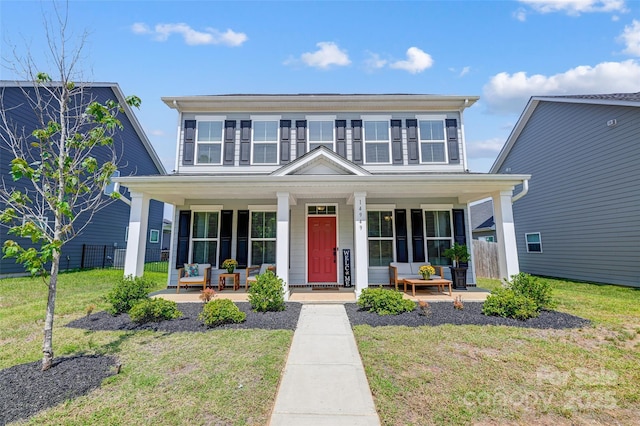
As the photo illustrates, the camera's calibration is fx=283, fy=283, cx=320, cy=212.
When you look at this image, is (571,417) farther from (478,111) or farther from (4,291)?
(4,291)

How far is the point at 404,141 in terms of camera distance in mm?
9453

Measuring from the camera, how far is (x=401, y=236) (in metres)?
9.09

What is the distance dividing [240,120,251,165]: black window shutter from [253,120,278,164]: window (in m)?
0.16

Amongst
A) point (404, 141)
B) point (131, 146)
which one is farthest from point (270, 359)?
point (131, 146)

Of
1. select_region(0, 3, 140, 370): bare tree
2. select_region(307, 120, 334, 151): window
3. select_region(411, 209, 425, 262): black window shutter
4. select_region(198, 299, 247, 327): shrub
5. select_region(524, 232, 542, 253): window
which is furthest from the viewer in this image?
select_region(524, 232, 542, 253): window

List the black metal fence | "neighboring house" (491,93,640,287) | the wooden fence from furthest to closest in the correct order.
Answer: the black metal fence, the wooden fence, "neighboring house" (491,93,640,287)

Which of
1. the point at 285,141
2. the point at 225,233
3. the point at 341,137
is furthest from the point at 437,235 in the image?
the point at 225,233

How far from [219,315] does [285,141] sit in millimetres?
6061

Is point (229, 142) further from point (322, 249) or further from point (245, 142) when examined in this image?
point (322, 249)

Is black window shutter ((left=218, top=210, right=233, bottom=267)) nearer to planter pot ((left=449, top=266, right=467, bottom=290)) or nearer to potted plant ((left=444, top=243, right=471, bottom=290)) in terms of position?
potted plant ((left=444, top=243, right=471, bottom=290))

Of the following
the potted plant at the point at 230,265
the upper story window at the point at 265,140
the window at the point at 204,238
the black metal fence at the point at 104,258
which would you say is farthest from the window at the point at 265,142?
the black metal fence at the point at 104,258

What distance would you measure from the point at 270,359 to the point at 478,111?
10170 mm

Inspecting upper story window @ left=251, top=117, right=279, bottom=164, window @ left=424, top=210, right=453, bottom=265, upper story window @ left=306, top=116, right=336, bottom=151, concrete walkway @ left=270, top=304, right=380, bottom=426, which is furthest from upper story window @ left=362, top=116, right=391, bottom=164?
concrete walkway @ left=270, top=304, right=380, bottom=426

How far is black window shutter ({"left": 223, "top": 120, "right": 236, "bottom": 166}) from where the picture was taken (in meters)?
9.35
